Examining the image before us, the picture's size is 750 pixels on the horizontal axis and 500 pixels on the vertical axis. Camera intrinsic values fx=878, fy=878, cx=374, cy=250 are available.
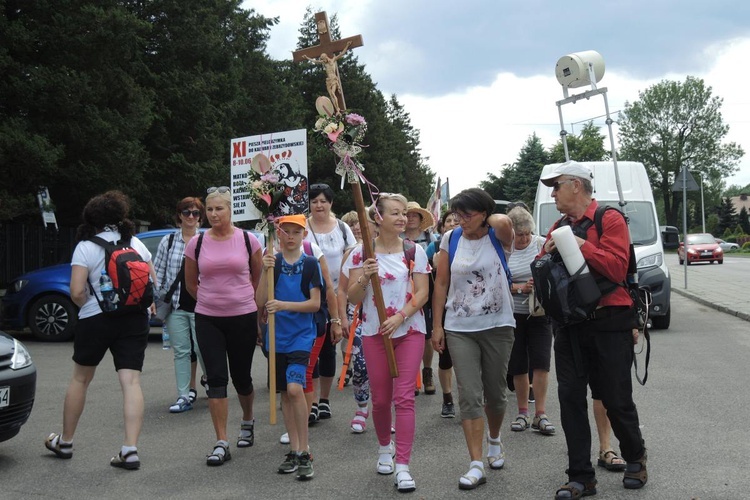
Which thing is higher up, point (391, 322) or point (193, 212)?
point (193, 212)

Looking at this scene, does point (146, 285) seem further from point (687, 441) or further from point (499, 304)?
point (687, 441)

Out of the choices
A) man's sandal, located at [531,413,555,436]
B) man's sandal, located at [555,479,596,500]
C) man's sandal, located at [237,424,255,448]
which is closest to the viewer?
man's sandal, located at [555,479,596,500]

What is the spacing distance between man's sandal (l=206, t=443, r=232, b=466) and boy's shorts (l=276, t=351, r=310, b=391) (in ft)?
1.90

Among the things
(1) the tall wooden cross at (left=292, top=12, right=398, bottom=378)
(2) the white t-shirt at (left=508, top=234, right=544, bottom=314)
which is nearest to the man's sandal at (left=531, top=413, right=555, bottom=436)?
(2) the white t-shirt at (left=508, top=234, right=544, bottom=314)

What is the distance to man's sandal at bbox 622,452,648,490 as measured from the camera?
5250 mm

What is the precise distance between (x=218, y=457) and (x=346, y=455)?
3.02 feet

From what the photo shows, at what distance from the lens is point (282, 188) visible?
662 cm

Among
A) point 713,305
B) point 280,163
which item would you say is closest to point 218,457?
point 280,163

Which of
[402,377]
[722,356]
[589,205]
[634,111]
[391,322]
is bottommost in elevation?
[722,356]

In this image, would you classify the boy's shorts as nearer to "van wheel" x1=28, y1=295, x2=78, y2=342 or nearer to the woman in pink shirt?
the woman in pink shirt

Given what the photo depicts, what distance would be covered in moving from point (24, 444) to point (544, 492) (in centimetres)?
393

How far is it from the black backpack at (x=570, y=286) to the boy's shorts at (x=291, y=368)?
1.67 m

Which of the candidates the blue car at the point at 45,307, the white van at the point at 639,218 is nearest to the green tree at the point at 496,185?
the white van at the point at 639,218

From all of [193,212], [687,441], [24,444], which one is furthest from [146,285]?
[687,441]
